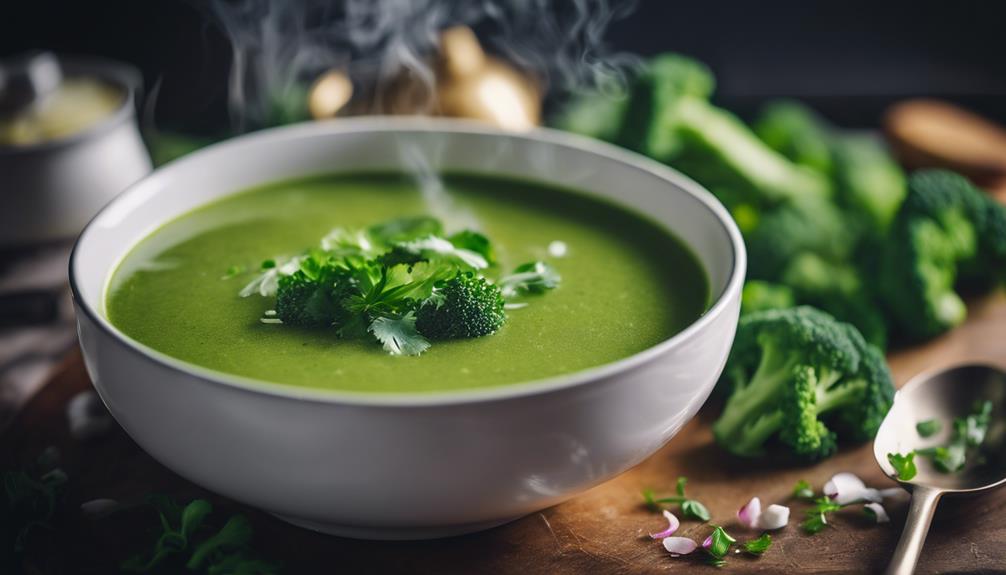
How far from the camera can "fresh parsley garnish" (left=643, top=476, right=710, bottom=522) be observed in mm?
1860

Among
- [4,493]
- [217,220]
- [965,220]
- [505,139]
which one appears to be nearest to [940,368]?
[965,220]

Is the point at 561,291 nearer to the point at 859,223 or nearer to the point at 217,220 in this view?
the point at 217,220

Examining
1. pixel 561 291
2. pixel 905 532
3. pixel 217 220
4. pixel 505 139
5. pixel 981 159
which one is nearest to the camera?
pixel 905 532

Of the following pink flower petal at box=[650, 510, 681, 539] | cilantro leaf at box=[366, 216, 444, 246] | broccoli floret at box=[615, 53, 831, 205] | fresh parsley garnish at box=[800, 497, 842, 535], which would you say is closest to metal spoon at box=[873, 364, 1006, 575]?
fresh parsley garnish at box=[800, 497, 842, 535]

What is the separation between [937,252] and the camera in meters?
2.59

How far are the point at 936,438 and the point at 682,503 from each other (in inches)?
24.3

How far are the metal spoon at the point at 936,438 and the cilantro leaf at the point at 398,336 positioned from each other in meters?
0.89

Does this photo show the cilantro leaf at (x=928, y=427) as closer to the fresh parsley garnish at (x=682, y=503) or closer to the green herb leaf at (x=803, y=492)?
the green herb leaf at (x=803, y=492)

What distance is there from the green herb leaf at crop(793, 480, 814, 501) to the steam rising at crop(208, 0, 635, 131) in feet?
4.26

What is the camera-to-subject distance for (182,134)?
434 cm

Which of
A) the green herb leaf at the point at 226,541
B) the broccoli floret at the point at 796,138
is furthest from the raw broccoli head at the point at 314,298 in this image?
the broccoli floret at the point at 796,138

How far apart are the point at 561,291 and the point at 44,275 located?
71.5 inches

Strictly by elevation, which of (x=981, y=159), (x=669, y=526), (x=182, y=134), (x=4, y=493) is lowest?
(x=182, y=134)

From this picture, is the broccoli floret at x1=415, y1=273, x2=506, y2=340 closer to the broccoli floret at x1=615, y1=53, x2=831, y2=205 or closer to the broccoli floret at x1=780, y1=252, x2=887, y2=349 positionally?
the broccoli floret at x1=780, y1=252, x2=887, y2=349
